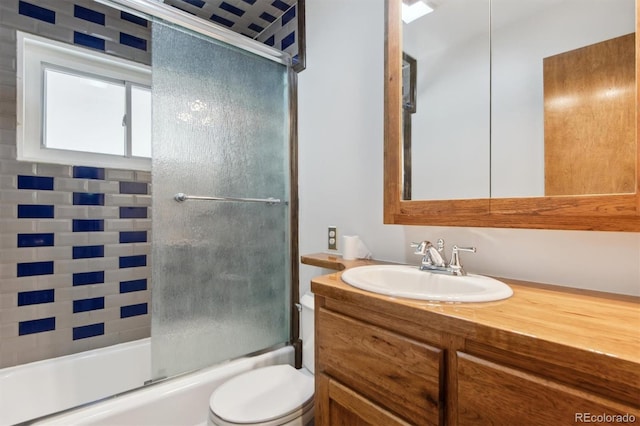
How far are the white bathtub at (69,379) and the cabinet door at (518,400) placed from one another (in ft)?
5.60

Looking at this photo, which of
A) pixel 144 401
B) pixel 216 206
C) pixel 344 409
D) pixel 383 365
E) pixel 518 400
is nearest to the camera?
pixel 518 400

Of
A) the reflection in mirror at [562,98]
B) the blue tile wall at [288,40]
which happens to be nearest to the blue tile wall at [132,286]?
the blue tile wall at [288,40]

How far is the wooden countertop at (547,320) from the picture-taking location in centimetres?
50

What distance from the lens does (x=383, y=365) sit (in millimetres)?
785

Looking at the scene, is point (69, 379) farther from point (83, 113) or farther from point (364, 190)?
point (364, 190)

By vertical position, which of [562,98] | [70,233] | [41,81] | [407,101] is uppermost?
[41,81]

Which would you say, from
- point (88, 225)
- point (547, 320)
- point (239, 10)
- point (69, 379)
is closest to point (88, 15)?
point (239, 10)

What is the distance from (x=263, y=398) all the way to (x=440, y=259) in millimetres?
844

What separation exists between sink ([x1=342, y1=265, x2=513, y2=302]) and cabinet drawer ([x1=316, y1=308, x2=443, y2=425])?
11cm

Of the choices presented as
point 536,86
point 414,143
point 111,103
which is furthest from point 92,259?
point 536,86

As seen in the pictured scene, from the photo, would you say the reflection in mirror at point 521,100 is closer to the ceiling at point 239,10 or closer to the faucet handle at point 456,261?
the faucet handle at point 456,261

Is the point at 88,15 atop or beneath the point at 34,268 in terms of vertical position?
atop

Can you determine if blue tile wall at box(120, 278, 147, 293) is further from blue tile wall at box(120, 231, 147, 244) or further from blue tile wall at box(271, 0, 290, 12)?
blue tile wall at box(271, 0, 290, 12)

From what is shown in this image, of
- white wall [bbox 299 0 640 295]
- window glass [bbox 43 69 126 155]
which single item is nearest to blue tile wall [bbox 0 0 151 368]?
window glass [bbox 43 69 126 155]
